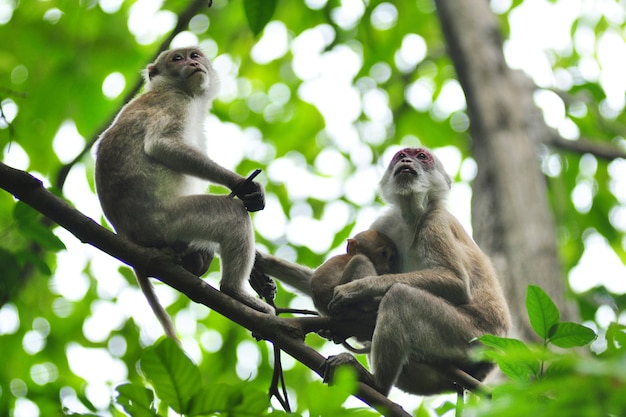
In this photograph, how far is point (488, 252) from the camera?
7953mm

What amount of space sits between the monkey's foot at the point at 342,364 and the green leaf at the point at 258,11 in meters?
2.37

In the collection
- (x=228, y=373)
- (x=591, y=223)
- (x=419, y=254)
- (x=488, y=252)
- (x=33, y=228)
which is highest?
(x=591, y=223)

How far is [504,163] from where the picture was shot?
27.1 feet

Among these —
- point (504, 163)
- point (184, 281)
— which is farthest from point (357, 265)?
point (504, 163)

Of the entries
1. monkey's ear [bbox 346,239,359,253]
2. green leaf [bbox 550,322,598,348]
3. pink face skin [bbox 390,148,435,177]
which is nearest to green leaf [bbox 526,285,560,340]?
green leaf [bbox 550,322,598,348]

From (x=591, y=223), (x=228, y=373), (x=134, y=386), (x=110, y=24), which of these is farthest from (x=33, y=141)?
(x=591, y=223)

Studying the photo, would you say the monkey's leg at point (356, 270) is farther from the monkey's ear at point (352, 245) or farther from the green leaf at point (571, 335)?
the green leaf at point (571, 335)

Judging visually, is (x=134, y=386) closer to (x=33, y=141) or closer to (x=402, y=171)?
(x=402, y=171)

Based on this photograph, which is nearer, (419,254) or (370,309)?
(370,309)

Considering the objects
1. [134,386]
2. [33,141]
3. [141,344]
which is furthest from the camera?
[141,344]

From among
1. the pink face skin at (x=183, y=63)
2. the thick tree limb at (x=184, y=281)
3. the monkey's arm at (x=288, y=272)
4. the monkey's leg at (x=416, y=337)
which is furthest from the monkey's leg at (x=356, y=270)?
the pink face skin at (x=183, y=63)

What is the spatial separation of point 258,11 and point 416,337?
269cm

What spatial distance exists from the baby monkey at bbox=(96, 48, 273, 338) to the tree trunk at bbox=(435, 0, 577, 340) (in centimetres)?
309

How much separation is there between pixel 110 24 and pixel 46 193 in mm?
5506
